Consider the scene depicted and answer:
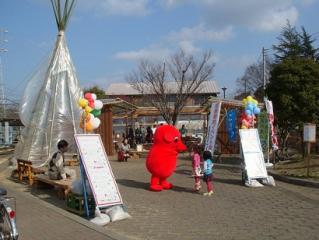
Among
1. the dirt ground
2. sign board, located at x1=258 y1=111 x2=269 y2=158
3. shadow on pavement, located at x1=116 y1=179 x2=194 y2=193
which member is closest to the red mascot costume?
shadow on pavement, located at x1=116 y1=179 x2=194 y2=193

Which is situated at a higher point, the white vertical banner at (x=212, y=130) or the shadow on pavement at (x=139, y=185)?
the white vertical banner at (x=212, y=130)

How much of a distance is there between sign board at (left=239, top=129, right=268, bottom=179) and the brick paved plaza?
1.66 ft

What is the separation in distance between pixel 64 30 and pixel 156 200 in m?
9.82

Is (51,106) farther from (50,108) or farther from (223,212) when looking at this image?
(223,212)

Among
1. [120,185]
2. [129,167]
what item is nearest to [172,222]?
[120,185]

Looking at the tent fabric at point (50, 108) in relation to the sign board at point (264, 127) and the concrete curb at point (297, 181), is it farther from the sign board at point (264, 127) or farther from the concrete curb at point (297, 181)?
the concrete curb at point (297, 181)

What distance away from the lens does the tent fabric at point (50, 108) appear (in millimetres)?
17828

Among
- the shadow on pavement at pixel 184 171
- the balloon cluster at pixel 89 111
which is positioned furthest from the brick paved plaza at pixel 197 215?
the shadow on pavement at pixel 184 171

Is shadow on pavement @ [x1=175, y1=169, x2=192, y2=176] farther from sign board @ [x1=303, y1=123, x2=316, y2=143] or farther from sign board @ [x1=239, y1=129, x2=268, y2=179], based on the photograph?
sign board @ [x1=303, y1=123, x2=316, y2=143]

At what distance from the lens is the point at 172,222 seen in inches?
327

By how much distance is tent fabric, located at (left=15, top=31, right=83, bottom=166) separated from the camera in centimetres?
1783

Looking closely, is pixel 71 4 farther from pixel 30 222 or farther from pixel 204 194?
pixel 30 222

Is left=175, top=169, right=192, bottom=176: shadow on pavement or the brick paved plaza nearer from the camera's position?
the brick paved plaza

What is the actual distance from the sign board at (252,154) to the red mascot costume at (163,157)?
1.83m
